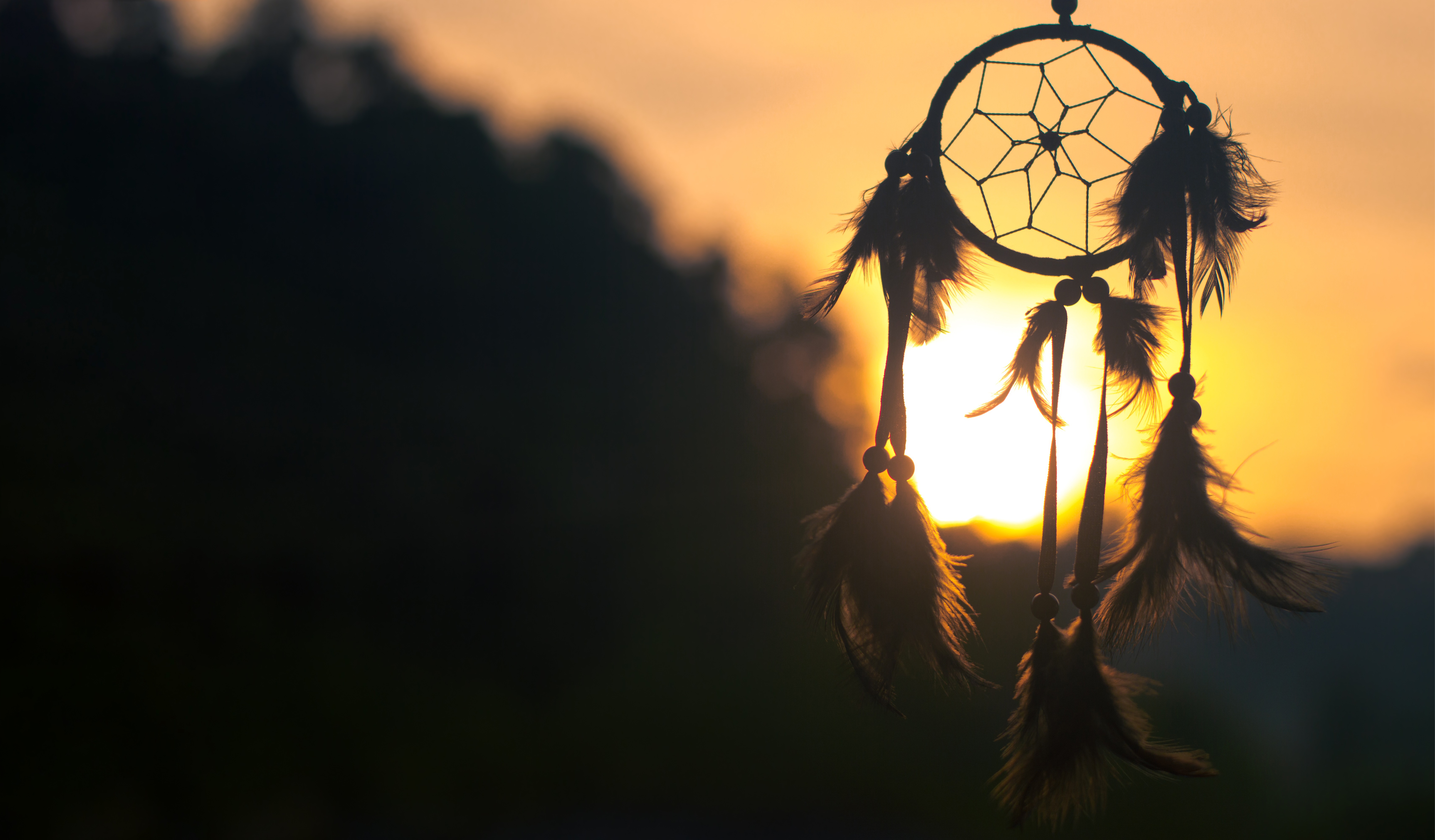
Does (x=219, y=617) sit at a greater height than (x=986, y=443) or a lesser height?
lesser

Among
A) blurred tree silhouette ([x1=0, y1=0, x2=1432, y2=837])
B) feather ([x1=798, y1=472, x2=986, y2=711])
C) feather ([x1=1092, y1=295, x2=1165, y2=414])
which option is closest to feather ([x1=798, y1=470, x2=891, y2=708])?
feather ([x1=798, y1=472, x2=986, y2=711])

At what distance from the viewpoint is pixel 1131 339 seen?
1.87 m

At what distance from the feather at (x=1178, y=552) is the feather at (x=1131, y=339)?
109mm

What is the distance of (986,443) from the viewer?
7.05 ft

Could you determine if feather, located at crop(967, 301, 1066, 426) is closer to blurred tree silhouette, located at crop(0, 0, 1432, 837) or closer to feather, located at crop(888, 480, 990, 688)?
feather, located at crop(888, 480, 990, 688)

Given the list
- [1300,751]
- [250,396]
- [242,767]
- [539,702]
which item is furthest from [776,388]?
[1300,751]

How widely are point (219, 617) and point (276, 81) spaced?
9806 millimetres

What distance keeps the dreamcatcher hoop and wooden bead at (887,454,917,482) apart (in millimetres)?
534

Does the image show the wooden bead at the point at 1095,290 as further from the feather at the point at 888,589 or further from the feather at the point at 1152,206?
the feather at the point at 888,589

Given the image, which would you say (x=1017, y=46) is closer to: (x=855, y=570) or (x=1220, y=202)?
(x=1220, y=202)

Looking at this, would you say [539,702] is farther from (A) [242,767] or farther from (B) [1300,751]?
(B) [1300,751]

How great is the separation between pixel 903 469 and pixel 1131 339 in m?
0.61

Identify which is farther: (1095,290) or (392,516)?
(392,516)

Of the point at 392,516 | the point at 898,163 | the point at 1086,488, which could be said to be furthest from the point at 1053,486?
the point at 392,516
